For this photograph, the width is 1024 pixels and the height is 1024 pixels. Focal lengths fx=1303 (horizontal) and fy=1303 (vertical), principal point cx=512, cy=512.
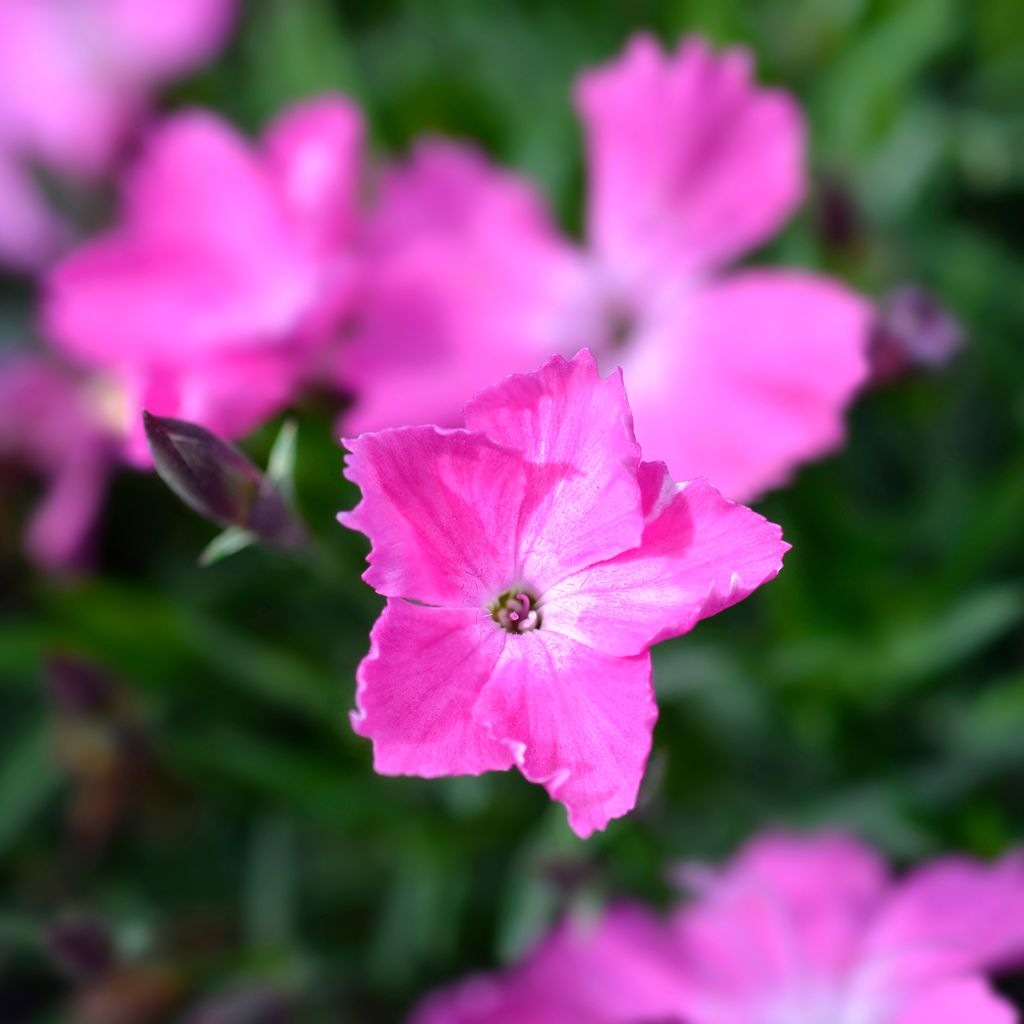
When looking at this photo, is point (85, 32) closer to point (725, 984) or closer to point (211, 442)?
point (211, 442)

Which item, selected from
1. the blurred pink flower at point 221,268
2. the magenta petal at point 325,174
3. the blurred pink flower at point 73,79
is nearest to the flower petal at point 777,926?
the blurred pink flower at point 221,268

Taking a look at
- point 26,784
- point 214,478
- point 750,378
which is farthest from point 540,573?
point 26,784

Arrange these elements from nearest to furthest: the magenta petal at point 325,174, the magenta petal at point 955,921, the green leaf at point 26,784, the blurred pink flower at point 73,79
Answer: the magenta petal at point 955,921 < the magenta petal at point 325,174 < the green leaf at point 26,784 < the blurred pink flower at point 73,79

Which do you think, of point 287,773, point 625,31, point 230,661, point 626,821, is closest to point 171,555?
point 230,661

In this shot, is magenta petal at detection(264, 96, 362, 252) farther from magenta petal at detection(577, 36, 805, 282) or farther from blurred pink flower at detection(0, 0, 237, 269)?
blurred pink flower at detection(0, 0, 237, 269)

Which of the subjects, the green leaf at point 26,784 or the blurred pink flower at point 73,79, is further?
the blurred pink flower at point 73,79

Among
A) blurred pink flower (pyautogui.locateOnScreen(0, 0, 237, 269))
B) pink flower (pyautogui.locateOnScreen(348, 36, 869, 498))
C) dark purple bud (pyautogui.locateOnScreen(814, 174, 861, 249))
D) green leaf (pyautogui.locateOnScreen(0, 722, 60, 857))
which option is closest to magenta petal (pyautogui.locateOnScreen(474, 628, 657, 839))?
pink flower (pyautogui.locateOnScreen(348, 36, 869, 498))

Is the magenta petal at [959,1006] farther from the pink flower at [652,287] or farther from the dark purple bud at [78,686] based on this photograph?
the dark purple bud at [78,686]
